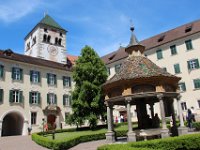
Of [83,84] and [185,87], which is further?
[185,87]

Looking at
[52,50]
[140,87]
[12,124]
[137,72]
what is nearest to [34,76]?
[12,124]

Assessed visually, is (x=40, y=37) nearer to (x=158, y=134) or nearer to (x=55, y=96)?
(x=55, y=96)

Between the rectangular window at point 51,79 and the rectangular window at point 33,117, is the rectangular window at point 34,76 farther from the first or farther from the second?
the rectangular window at point 33,117

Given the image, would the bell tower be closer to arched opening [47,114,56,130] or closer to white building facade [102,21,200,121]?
arched opening [47,114,56,130]

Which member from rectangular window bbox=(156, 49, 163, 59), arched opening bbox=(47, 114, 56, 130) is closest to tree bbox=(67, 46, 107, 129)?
arched opening bbox=(47, 114, 56, 130)

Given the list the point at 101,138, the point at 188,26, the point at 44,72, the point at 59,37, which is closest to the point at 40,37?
the point at 59,37

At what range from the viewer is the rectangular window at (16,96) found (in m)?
31.2

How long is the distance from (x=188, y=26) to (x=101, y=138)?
2568cm

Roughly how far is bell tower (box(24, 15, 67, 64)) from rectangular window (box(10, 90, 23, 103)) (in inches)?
758

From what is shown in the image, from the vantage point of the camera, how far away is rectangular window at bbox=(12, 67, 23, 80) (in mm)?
32309

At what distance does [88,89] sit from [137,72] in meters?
14.7

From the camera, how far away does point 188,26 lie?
37281 millimetres

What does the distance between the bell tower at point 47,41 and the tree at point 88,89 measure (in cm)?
2309

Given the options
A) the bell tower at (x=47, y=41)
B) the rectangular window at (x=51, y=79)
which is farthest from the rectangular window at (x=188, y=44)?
the bell tower at (x=47, y=41)
